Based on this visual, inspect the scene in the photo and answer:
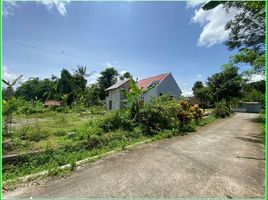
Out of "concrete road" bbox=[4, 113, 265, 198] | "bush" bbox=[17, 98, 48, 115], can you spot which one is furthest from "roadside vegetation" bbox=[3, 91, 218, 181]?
"bush" bbox=[17, 98, 48, 115]

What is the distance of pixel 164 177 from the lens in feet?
14.6

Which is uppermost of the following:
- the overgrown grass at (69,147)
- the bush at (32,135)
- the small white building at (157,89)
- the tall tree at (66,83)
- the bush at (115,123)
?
the tall tree at (66,83)

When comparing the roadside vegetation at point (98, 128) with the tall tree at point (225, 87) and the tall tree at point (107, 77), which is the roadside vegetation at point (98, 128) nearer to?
the tall tree at point (225, 87)

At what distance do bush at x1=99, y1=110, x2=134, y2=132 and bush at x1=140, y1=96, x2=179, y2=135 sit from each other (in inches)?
29.9

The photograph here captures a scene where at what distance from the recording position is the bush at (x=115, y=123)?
30.3 ft

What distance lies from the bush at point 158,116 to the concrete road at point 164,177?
3.55 metres

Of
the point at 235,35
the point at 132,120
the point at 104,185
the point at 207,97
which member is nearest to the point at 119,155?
the point at 104,185

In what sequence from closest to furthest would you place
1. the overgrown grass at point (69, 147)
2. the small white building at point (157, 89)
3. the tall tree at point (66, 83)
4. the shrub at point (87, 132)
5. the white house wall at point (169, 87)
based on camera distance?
the overgrown grass at point (69, 147), the shrub at point (87, 132), the small white building at point (157, 89), the white house wall at point (169, 87), the tall tree at point (66, 83)

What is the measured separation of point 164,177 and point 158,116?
6284 millimetres

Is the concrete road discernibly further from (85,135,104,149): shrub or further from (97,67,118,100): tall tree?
(97,67,118,100): tall tree

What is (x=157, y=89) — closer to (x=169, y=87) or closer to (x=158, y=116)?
(x=169, y=87)

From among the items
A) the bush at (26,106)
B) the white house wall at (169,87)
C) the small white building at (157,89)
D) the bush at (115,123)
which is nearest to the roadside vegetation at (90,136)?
the bush at (115,123)

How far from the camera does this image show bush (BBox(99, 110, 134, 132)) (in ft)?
30.3

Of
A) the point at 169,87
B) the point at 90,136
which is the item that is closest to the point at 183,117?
the point at 90,136
